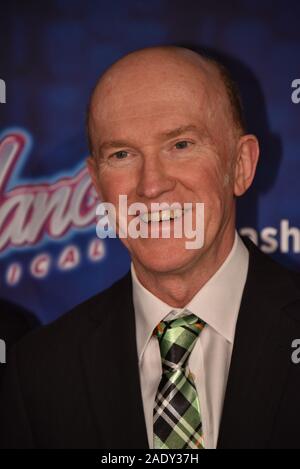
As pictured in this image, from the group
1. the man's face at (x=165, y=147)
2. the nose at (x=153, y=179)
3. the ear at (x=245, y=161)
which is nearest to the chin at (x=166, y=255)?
the man's face at (x=165, y=147)

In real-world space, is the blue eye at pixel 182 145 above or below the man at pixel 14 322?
above

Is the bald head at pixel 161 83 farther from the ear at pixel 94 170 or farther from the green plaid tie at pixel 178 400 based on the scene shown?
the green plaid tie at pixel 178 400

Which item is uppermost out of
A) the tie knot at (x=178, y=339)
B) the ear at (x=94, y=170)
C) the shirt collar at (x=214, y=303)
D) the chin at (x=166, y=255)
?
the ear at (x=94, y=170)

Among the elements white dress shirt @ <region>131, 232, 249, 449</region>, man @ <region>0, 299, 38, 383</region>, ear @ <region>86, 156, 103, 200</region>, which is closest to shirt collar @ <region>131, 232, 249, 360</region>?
white dress shirt @ <region>131, 232, 249, 449</region>

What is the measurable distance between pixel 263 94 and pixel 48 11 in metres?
0.63

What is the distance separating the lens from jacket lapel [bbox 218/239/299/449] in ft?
4.75

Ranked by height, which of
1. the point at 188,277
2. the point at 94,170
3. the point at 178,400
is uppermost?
the point at 94,170

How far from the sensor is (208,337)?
1548mm

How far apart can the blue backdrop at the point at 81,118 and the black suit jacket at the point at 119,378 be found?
212 millimetres

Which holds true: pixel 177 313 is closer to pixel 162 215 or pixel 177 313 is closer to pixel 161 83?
pixel 162 215

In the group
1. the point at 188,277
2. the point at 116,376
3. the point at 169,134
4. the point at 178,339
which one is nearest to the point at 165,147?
the point at 169,134

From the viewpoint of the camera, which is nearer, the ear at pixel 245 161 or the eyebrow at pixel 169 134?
the eyebrow at pixel 169 134

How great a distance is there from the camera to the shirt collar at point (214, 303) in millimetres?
1546

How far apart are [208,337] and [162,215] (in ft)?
0.96
